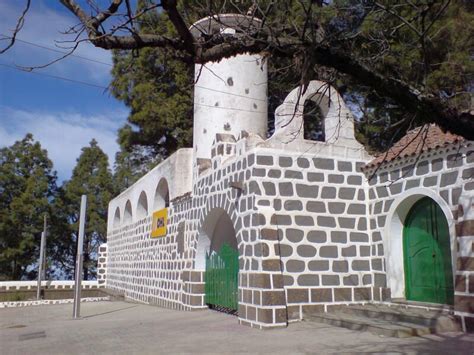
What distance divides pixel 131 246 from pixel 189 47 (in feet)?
46.9

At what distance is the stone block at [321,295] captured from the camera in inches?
335

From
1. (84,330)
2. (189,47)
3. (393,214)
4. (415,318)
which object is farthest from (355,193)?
(189,47)

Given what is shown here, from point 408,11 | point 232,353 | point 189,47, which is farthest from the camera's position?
point 408,11

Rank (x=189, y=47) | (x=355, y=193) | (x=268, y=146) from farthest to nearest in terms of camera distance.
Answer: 1. (x=355, y=193)
2. (x=268, y=146)
3. (x=189, y=47)

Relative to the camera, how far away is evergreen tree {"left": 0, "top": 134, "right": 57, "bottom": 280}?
88.2ft

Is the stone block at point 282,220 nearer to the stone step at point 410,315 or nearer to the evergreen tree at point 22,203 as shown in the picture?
the stone step at point 410,315

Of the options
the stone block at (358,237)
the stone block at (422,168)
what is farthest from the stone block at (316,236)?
the stone block at (422,168)

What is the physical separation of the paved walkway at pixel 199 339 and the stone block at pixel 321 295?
662 millimetres

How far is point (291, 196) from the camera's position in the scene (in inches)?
344

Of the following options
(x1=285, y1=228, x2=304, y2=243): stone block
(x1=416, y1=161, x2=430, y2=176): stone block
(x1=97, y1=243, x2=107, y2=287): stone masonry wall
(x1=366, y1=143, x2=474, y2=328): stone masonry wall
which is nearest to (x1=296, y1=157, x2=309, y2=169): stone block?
(x1=285, y1=228, x2=304, y2=243): stone block

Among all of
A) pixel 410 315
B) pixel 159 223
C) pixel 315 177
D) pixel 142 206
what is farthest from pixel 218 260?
pixel 142 206

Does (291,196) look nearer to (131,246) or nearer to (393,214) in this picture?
(393,214)

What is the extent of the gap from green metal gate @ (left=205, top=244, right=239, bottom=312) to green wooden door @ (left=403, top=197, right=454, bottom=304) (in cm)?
317

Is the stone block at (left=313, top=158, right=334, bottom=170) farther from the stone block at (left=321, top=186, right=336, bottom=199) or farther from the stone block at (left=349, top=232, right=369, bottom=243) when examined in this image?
the stone block at (left=349, top=232, right=369, bottom=243)
